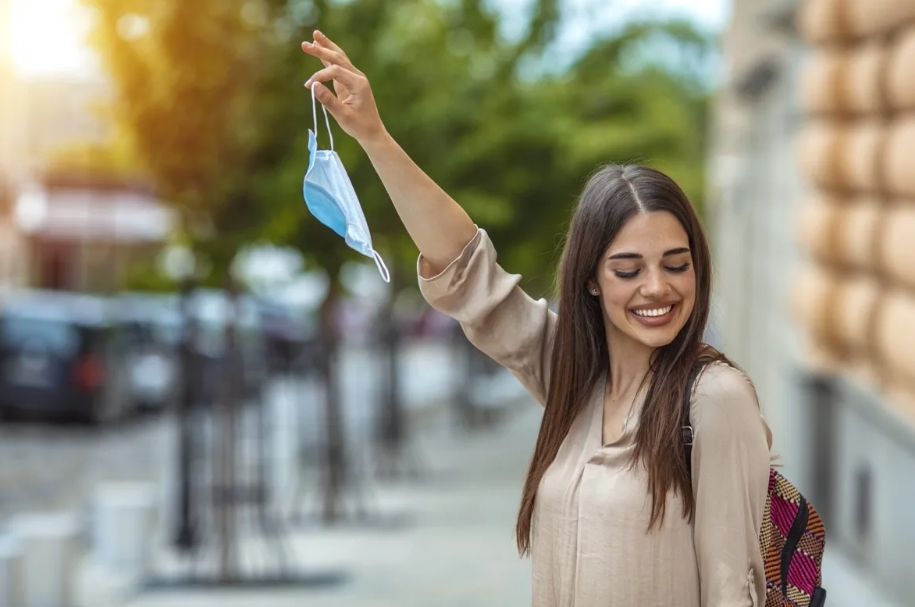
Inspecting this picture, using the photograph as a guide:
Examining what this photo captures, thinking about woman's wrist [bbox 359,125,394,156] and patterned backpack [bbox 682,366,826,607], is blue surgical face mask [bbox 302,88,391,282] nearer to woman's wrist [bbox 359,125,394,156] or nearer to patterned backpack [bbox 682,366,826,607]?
woman's wrist [bbox 359,125,394,156]

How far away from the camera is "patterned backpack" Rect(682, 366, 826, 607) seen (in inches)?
103

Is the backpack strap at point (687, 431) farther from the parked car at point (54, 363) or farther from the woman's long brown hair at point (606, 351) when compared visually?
the parked car at point (54, 363)

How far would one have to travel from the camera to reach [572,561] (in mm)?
2670

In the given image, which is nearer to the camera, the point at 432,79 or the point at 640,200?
the point at 640,200

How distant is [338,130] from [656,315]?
7.40 m

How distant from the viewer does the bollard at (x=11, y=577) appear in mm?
7973

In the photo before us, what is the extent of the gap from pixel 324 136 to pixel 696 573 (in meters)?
7.90

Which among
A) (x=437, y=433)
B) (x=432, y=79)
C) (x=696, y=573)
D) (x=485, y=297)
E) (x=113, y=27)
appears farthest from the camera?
(x=437, y=433)

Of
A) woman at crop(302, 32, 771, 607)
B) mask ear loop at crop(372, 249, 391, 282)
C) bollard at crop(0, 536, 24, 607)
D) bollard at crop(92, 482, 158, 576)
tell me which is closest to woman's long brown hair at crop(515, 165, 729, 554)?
woman at crop(302, 32, 771, 607)

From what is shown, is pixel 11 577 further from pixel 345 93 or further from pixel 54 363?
pixel 54 363

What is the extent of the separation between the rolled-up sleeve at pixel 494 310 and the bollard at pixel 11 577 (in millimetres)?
5830

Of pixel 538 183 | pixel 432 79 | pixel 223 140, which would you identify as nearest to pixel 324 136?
pixel 223 140

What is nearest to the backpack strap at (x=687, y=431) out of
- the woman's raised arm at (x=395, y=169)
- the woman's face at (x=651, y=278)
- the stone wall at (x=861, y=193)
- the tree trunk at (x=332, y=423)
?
the woman's face at (x=651, y=278)

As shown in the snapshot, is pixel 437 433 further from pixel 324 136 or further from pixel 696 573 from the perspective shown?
pixel 696 573
